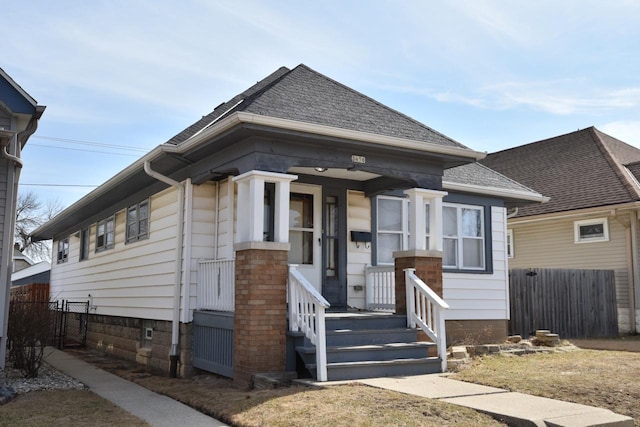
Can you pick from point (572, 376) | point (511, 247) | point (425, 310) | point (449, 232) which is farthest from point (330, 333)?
point (511, 247)

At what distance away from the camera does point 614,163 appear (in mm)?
18359

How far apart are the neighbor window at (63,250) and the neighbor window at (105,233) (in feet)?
15.0

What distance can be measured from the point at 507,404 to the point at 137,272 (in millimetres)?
8023

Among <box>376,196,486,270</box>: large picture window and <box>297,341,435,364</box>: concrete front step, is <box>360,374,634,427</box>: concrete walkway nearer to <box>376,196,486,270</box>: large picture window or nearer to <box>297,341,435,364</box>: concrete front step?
<box>297,341,435,364</box>: concrete front step

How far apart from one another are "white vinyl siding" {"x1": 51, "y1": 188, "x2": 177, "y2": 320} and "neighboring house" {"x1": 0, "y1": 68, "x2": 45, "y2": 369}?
2389mm

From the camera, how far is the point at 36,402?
7.57 m

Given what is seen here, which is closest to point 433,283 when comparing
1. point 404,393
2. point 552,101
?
point 404,393

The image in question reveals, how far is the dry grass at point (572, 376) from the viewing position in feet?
21.9

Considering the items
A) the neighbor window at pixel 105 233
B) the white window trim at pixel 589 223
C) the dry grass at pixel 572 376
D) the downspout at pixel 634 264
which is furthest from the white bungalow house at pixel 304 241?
the white window trim at pixel 589 223

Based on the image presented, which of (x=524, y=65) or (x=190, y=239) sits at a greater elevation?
(x=524, y=65)

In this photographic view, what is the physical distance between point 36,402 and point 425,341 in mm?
5244

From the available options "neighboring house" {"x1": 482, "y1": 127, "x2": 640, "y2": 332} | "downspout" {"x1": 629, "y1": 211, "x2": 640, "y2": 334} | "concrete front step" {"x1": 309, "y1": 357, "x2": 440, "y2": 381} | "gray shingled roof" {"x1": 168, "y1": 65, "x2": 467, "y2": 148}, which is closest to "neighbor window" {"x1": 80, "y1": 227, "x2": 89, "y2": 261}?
"gray shingled roof" {"x1": 168, "y1": 65, "x2": 467, "y2": 148}

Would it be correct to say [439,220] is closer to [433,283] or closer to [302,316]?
[433,283]

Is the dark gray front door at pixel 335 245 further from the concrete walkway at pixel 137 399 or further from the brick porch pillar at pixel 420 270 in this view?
the concrete walkway at pixel 137 399
